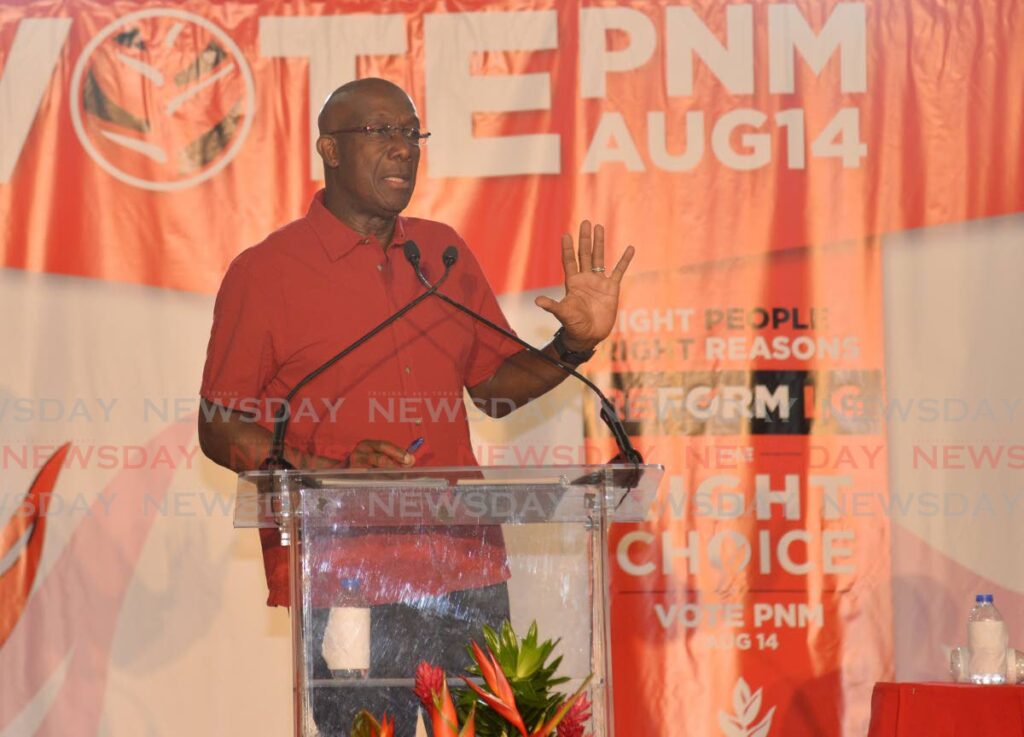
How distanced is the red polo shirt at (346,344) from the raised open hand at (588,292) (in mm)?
454

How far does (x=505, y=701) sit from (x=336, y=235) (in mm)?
2508

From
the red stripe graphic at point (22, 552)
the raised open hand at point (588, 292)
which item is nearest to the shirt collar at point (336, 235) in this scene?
the raised open hand at point (588, 292)

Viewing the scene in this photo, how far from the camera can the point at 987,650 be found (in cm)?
371

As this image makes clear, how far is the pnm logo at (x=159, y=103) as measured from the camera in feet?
14.6

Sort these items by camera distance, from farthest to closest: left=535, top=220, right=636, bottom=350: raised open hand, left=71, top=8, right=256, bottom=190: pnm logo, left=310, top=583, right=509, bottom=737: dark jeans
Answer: left=71, top=8, right=256, bottom=190: pnm logo
left=535, top=220, right=636, bottom=350: raised open hand
left=310, top=583, right=509, bottom=737: dark jeans

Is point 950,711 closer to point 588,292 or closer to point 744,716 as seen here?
point 744,716

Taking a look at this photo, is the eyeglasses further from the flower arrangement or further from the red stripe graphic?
the flower arrangement

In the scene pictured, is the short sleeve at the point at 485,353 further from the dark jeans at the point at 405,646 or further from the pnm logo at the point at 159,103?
the dark jeans at the point at 405,646

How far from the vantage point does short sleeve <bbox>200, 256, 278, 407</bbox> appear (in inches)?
148

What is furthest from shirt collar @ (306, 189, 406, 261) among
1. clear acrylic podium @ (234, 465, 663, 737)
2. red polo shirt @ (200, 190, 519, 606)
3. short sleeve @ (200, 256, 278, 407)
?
clear acrylic podium @ (234, 465, 663, 737)

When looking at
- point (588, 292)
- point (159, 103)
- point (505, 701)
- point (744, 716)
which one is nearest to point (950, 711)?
point (744, 716)

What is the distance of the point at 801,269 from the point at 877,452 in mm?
627

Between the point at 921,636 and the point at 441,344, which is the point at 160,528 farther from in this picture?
the point at 921,636

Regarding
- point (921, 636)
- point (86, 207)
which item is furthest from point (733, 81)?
point (86, 207)
